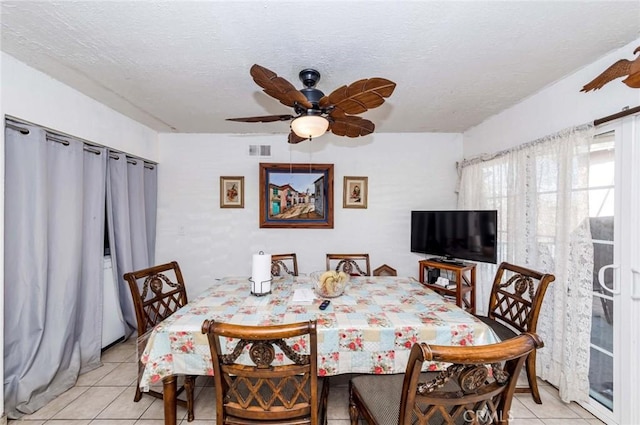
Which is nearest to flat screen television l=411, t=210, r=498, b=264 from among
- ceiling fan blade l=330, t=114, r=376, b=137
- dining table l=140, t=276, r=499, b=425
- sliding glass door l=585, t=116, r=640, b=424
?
sliding glass door l=585, t=116, r=640, b=424

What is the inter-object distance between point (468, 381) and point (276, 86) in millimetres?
1529

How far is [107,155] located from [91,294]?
1273mm

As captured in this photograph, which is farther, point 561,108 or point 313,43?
point 561,108

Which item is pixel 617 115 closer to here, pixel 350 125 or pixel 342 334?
pixel 350 125

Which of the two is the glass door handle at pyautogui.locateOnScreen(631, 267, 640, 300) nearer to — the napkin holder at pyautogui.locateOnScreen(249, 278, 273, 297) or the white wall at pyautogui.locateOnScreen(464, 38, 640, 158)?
the white wall at pyautogui.locateOnScreen(464, 38, 640, 158)

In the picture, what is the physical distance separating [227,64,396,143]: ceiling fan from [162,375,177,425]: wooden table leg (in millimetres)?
1535

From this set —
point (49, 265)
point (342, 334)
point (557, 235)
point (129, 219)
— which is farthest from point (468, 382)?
point (129, 219)

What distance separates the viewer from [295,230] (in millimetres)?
3438

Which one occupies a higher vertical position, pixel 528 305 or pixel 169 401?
pixel 528 305

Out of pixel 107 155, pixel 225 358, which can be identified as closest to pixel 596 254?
pixel 225 358

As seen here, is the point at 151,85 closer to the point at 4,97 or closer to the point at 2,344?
the point at 4,97

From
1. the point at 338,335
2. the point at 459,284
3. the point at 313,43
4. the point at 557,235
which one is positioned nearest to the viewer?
the point at 338,335

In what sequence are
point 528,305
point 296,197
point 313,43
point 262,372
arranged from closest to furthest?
point 262,372, point 313,43, point 528,305, point 296,197

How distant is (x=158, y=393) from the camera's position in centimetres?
193
